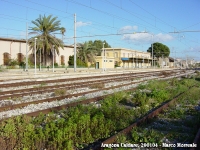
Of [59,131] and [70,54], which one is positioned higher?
[70,54]

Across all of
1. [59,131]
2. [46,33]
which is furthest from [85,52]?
[59,131]

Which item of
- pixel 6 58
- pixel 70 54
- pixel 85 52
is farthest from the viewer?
pixel 70 54

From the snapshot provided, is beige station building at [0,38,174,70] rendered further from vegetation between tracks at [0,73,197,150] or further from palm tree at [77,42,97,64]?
vegetation between tracks at [0,73,197,150]

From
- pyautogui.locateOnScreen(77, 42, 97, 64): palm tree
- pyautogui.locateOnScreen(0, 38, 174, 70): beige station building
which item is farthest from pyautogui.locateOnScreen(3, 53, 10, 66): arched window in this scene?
pyautogui.locateOnScreen(77, 42, 97, 64): palm tree

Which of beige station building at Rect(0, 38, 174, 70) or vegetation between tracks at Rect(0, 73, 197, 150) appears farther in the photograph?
beige station building at Rect(0, 38, 174, 70)

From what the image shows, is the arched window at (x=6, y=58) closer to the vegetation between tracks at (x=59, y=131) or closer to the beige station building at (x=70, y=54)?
the beige station building at (x=70, y=54)

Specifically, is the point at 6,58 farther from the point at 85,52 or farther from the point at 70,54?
the point at 85,52

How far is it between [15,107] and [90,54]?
5524 centimetres

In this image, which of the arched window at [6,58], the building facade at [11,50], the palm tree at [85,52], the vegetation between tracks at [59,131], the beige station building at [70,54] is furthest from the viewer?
the palm tree at [85,52]

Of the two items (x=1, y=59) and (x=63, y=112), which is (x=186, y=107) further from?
(x=1, y=59)

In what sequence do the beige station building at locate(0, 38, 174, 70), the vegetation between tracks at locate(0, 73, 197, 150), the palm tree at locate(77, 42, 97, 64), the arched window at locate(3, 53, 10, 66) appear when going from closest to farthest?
1. the vegetation between tracks at locate(0, 73, 197, 150)
2. the arched window at locate(3, 53, 10, 66)
3. the beige station building at locate(0, 38, 174, 70)
4. the palm tree at locate(77, 42, 97, 64)

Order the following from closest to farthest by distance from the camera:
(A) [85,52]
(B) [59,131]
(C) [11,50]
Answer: (B) [59,131], (C) [11,50], (A) [85,52]

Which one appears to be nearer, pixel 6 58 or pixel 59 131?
pixel 59 131

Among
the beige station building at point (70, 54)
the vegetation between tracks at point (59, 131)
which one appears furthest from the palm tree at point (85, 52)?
the vegetation between tracks at point (59, 131)
